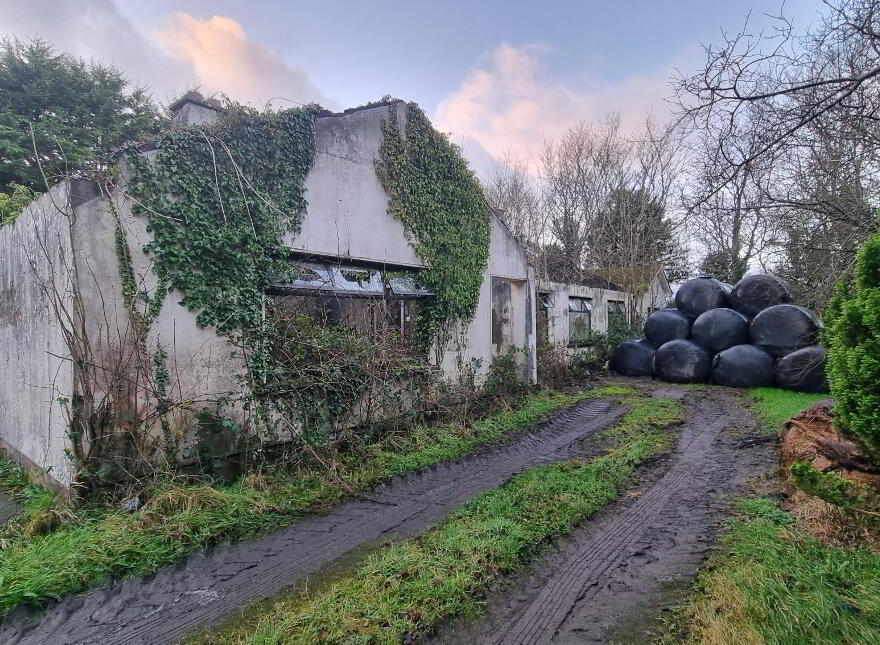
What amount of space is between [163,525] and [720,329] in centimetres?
1253

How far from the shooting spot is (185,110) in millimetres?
5312

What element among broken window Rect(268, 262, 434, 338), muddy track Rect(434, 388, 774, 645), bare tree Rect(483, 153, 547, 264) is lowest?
muddy track Rect(434, 388, 774, 645)

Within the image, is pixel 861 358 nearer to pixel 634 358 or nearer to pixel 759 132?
pixel 759 132

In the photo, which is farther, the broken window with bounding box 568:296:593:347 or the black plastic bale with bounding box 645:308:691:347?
the broken window with bounding box 568:296:593:347

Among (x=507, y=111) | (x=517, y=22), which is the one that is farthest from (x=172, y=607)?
(x=507, y=111)

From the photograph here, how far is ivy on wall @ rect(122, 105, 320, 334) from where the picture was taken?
180 inches

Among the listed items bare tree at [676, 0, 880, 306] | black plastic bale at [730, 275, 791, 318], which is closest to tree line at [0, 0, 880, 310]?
bare tree at [676, 0, 880, 306]

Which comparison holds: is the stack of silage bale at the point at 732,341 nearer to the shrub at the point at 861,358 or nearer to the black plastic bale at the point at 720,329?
the black plastic bale at the point at 720,329

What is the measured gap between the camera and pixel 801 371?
8.98 m

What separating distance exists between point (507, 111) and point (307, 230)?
708cm

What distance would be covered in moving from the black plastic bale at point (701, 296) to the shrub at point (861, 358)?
953 centimetres

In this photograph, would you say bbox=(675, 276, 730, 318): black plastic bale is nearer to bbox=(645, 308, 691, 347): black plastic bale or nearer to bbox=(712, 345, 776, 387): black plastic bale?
bbox=(645, 308, 691, 347): black plastic bale

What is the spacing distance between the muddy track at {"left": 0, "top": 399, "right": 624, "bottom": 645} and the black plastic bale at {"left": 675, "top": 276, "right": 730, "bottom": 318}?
32.8 feet

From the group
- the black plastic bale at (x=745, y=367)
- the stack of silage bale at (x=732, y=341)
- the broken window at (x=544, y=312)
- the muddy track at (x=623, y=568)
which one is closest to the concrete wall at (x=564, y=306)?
the broken window at (x=544, y=312)
